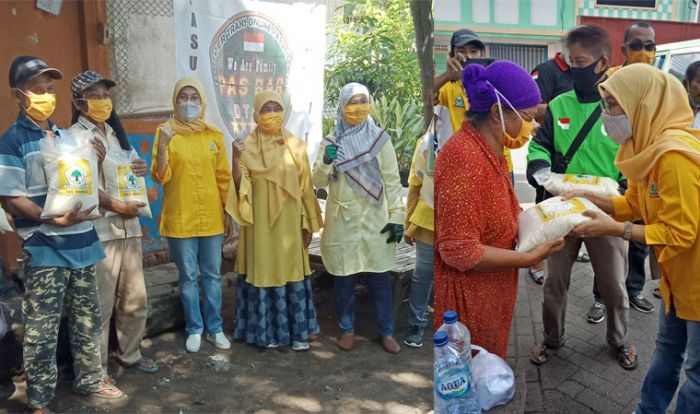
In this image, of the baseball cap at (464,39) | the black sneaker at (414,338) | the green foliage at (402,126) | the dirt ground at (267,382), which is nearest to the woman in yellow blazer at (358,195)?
the black sneaker at (414,338)

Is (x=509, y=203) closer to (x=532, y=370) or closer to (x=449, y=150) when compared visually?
(x=449, y=150)

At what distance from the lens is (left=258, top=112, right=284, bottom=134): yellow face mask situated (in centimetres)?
439

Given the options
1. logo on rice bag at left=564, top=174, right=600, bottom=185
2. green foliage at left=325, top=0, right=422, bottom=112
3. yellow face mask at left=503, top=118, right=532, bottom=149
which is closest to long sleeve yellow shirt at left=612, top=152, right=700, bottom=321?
yellow face mask at left=503, top=118, right=532, bottom=149

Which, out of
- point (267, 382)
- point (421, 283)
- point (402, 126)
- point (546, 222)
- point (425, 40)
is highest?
point (425, 40)

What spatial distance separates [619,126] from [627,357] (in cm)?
188

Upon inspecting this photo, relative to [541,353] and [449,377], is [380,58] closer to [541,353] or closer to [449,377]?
[541,353]

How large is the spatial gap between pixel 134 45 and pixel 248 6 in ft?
3.58

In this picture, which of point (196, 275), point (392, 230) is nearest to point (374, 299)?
point (392, 230)

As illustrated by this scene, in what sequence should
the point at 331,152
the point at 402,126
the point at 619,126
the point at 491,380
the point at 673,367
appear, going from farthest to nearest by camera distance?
the point at 402,126 < the point at 331,152 < the point at 673,367 < the point at 619,126 < the point at 491,380

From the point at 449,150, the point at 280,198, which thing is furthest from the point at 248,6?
the point at 449,150

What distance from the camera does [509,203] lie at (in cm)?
245

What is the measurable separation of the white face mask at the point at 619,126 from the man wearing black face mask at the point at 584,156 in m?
0.87

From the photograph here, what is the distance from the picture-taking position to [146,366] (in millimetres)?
4145

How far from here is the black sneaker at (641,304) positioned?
4828 millimetres
